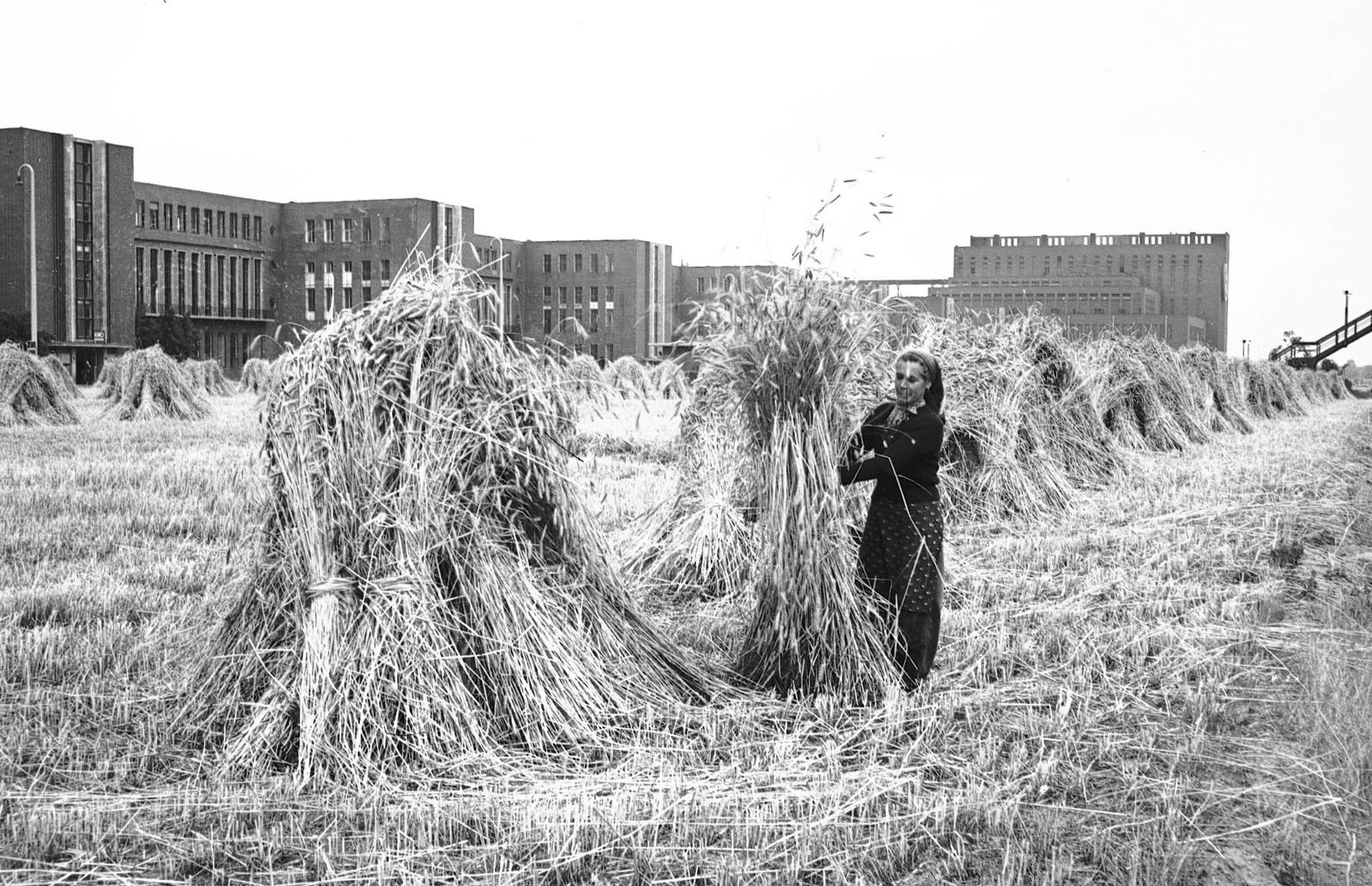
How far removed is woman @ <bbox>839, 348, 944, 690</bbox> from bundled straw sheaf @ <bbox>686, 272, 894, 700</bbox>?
0.44 ft

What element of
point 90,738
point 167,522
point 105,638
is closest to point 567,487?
point 90,738

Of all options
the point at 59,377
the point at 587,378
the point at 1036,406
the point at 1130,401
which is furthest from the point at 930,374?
the point at 59,377

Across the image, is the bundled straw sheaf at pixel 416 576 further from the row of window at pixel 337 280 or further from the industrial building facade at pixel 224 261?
the row of window at pixel 337 280

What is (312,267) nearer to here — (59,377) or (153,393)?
(153,393)

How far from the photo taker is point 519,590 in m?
4.58

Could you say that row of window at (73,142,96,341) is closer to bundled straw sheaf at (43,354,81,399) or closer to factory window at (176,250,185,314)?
factory window at (176,250,185,314)

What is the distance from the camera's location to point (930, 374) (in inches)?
207

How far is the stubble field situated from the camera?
11.4 feet

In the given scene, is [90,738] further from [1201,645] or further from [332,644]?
[1201,645]

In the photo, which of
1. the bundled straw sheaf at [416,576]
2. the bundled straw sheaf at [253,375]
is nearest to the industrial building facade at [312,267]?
the bundled straw sheaf at [253,375]

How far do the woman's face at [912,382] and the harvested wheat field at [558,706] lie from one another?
10.5 inches

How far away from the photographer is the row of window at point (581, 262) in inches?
3268

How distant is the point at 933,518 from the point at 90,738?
352 cm

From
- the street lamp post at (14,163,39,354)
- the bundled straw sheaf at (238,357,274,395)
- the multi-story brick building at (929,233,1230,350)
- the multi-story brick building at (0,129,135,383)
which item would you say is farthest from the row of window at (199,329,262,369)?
the multi-story brick building at (929,233,1230,350)
